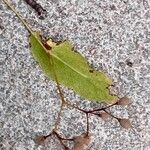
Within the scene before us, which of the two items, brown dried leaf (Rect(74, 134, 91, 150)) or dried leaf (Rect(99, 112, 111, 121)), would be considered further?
dried leaf (Rect(99, 112, 111, 121))

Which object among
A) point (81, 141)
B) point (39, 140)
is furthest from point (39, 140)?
point (81, 141)

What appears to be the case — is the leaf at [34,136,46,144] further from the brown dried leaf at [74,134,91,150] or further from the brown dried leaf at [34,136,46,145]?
A: the brown dried leaf at [74,134,91,150]

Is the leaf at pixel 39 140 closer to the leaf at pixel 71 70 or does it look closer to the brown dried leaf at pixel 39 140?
the brown dried leaf at pixel 39 140

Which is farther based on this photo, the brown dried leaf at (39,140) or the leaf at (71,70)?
the brown dried leaf at (39,140)

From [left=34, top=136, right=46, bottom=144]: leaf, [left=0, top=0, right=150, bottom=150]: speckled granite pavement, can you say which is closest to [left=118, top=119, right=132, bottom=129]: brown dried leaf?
[left=0, top=0, right=150, bottom=150]: speckled granite pavement

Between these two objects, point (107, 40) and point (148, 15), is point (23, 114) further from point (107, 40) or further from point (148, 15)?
point (148, 15)

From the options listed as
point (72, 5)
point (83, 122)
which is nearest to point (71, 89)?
point (83, 122)

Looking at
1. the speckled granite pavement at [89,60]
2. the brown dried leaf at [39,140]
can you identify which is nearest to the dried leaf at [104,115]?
the speckled granite pavement at [89,60]
